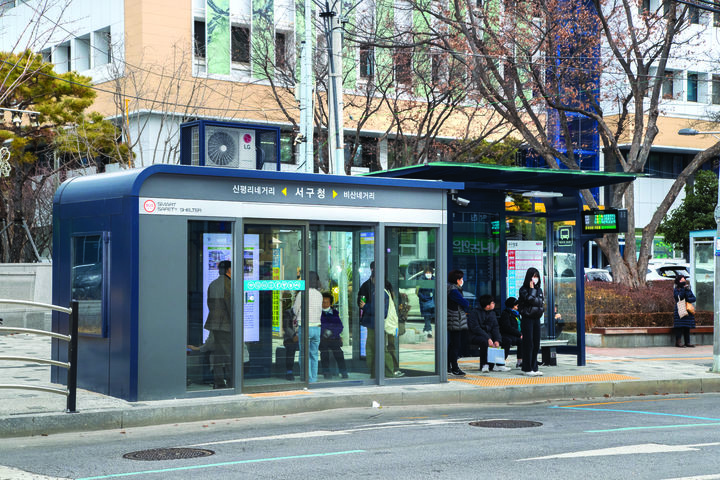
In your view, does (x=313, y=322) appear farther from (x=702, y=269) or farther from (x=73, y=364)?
(x=702, y=269)

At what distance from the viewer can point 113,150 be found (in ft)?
101

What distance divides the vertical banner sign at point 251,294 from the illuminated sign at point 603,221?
23.1 ft

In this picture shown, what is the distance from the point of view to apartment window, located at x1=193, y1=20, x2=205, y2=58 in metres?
34.8

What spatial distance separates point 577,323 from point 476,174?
12.6ft

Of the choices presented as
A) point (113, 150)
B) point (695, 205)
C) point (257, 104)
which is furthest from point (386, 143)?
point (695, 205)

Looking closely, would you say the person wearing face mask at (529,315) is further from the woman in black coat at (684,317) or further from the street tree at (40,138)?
the street tree at (40,138)

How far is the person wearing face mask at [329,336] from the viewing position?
44.0 feet

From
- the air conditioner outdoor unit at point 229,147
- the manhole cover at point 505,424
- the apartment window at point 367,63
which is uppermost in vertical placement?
the apartment window at point 367,63

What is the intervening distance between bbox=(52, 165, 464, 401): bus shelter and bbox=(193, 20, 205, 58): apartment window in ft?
73.8

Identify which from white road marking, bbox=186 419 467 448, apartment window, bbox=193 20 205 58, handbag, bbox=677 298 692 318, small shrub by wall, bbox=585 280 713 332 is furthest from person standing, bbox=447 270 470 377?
apartment window, bbox=193 20 205 58

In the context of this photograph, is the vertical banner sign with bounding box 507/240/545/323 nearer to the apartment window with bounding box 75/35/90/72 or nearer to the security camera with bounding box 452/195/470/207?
the security camera with bounding box 452/195/470/207

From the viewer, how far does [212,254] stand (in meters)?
12.4

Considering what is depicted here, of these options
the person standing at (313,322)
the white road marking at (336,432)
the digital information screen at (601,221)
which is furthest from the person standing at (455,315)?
the white road marking at (336,432)

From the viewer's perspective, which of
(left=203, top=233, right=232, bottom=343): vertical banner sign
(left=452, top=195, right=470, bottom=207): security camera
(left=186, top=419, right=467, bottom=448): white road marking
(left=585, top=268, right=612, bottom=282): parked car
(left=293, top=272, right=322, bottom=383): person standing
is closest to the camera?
(left=186, top=419, right=467, bottom=448): white road marking
